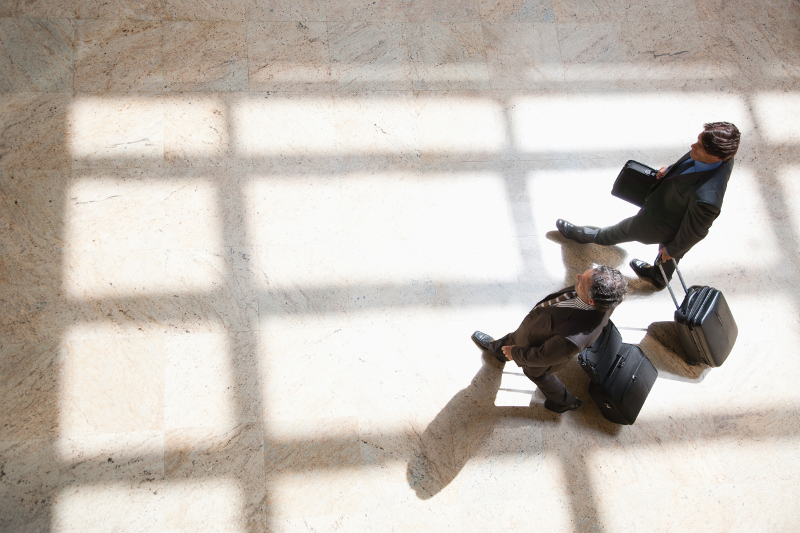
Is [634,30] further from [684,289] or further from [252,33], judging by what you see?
[252,33]

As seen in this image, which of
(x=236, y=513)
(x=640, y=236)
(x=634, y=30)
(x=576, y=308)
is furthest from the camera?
(x=634, y=30)

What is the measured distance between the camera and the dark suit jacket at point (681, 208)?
4.09 meters

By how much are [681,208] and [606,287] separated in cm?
142

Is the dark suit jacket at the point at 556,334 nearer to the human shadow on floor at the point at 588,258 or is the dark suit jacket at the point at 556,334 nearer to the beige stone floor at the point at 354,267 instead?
the beige stone floor at the point at 354,267

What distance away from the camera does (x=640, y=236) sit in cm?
477

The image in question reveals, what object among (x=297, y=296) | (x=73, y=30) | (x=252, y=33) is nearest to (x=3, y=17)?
(x=73, y=30)

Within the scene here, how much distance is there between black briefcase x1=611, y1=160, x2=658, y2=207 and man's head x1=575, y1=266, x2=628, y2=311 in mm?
1761

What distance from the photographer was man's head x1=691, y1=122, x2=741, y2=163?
390 centimetres

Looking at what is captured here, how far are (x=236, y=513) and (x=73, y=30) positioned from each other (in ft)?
15.5

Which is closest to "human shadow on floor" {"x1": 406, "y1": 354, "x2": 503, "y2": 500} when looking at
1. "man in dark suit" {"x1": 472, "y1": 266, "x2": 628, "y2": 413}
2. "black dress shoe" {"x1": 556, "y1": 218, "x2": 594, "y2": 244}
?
"man in dark suit" {"x1": 472, "y1": 266, "x2": 628, "y2": 413}

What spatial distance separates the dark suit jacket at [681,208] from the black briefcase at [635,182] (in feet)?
0.50

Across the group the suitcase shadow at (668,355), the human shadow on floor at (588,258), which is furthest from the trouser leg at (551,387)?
the human shadow on floor at (588,258)

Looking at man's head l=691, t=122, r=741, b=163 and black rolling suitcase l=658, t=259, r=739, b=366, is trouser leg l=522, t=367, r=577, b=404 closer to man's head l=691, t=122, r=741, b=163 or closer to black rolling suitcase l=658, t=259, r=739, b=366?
black rolling suitcase l=658, t=259, r=739, b=366

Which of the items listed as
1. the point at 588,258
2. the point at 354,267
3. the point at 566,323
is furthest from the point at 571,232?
the point at 354,267
